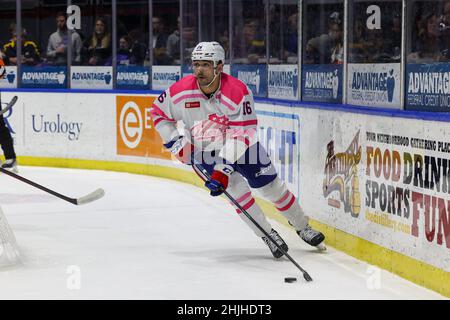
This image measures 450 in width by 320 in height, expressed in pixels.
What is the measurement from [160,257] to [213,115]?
961 millimetres

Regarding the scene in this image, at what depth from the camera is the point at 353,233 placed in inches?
279

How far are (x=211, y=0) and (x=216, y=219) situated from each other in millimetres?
3560

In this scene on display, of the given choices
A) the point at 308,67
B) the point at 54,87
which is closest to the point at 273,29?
the point at 308,67

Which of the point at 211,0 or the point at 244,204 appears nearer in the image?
the point at 244,204

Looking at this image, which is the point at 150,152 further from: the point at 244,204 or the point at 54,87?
the point at 244,204

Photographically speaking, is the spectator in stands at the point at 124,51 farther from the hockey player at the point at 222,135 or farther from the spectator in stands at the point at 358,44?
the hockey player at the point at 222,135

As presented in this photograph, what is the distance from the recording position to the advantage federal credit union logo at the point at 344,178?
277 inches

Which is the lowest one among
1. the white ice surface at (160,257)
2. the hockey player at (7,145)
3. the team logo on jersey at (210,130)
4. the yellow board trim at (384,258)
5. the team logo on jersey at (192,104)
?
the white ice surface at (160,257)

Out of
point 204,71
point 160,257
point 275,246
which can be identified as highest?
point 204,71

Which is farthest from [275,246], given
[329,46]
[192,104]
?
[329,46]

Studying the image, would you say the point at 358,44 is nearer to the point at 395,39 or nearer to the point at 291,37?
the point at 395,39

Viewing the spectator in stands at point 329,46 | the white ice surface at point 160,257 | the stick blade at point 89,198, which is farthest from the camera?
the spectator in stands at point 329,46

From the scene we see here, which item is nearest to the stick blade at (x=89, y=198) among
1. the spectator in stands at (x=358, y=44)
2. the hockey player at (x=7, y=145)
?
the spectator in stands at (x=358, y=44)

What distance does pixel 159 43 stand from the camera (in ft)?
43.2
